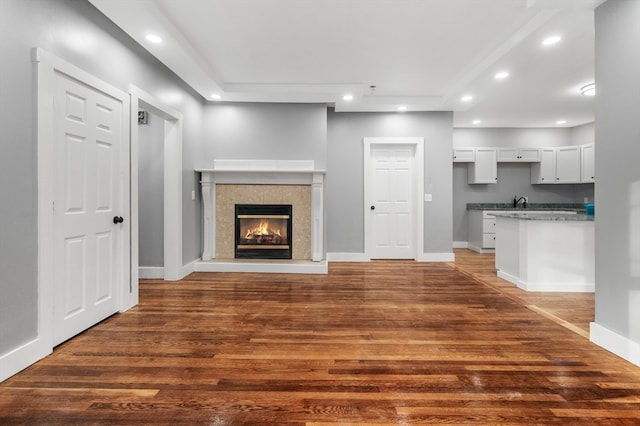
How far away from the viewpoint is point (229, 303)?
348 cm

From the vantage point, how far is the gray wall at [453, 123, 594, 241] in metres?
7.63

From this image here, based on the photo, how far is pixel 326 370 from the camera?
208 centimetres

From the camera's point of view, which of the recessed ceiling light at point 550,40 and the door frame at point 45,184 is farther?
the recessed ceiling light at point 550,40

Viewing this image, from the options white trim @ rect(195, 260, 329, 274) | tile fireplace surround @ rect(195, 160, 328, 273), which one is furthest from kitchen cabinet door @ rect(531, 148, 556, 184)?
white trim @ rect(195, 260, 329, 274)

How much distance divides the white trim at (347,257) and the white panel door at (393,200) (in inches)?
10.0

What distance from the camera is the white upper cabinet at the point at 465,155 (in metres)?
7.31

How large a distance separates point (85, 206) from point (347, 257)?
13.6ft

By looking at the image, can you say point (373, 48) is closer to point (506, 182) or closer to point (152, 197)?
point (152, 197)

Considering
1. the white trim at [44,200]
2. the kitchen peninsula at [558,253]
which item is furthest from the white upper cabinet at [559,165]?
the white trim at [44,200]

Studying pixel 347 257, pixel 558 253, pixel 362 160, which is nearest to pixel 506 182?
pixel 362 160

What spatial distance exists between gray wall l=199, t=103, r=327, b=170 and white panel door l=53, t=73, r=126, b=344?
2182 millimetres

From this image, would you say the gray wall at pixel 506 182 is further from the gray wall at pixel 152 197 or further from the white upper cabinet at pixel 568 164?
the gray wall at pixel 152 197

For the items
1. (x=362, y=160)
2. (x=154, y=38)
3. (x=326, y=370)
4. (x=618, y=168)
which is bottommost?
(x=326, y=370)

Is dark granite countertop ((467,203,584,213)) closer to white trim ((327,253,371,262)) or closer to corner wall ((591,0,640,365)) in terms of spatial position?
white trim ((327,253,371,262))
